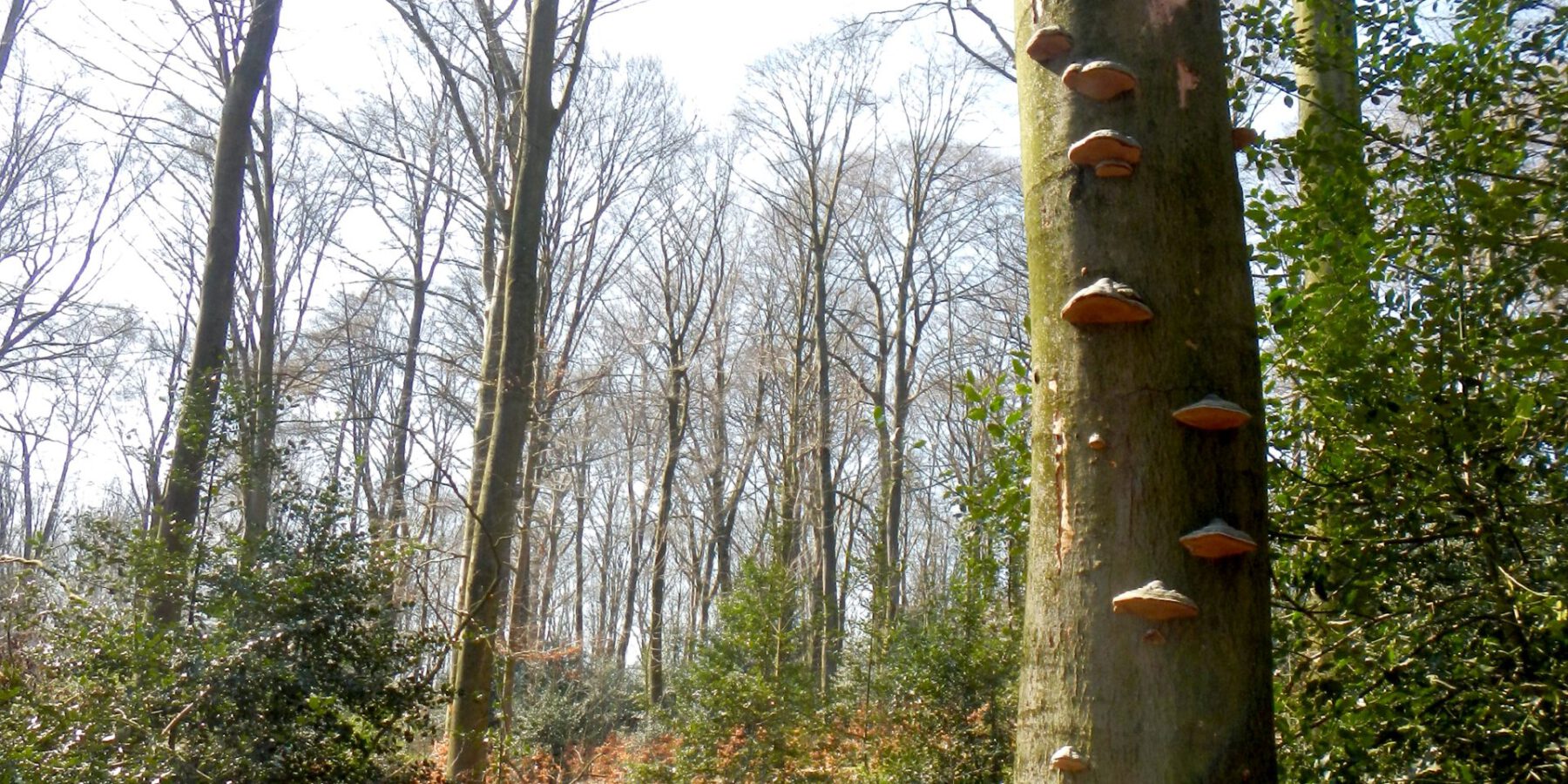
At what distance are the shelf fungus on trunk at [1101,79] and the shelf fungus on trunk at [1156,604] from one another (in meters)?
0.84

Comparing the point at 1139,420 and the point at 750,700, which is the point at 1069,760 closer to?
the point at 1139,420

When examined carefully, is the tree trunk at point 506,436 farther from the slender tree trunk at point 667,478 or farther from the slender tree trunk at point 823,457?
the slender tree trunk at point 667,478

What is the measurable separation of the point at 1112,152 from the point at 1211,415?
468 mm

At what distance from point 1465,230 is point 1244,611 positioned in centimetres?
181

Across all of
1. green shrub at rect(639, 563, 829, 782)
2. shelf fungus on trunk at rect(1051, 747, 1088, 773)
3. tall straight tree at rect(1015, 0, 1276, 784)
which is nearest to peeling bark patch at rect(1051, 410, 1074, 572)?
tall straight tree at rect(1015, 0, 1276, 784)

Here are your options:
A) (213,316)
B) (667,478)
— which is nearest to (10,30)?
(213,316)

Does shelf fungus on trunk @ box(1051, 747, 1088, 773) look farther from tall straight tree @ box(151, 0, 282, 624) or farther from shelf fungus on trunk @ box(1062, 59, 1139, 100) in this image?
tall straight tree @ box(151, 0, 282, 624)

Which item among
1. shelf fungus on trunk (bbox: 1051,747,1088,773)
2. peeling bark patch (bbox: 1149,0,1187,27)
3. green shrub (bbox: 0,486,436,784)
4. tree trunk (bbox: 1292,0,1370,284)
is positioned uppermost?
tree trunk (bbox: 1292,0,1370,284)

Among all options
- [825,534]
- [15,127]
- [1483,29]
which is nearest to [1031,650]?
[1483,29]

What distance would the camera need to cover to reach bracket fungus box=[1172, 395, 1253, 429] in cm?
165

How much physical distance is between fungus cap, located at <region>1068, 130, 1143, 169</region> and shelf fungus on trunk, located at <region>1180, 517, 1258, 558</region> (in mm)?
613

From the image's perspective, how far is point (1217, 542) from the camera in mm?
1587

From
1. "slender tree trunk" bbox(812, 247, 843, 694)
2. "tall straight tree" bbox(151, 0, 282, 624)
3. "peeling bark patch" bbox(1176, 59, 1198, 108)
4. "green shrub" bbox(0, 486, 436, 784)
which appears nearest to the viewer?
"peeling bark patch" bbox(1176, 59, 1198, 108)

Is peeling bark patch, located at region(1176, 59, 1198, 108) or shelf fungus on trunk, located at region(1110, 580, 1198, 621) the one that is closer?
shelf fungus on trunk, located at region(1110, 580, 1198, 621)
